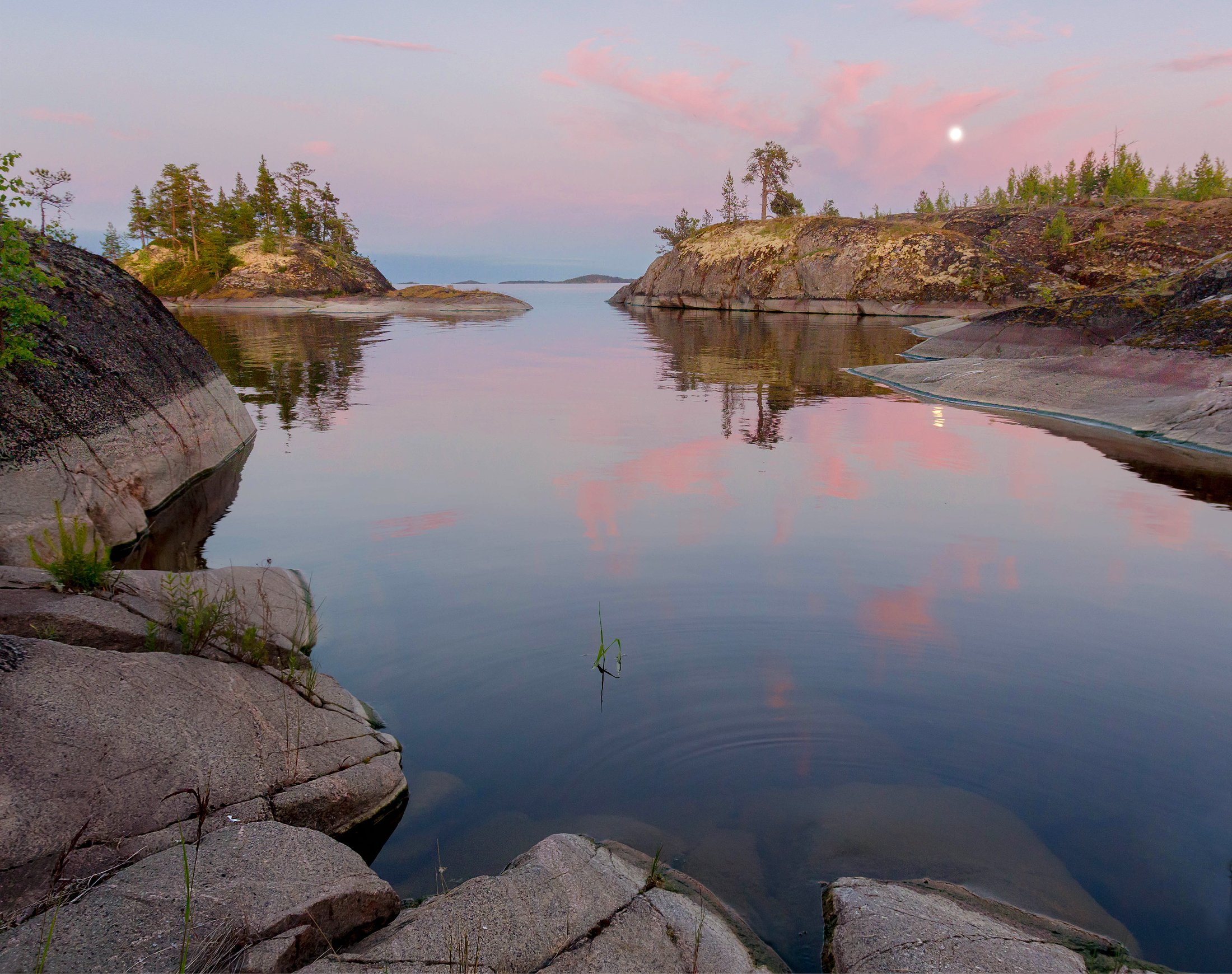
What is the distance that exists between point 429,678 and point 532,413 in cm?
1798

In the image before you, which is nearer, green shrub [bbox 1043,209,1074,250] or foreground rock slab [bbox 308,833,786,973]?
foreground rock slab [bbox 308,833,786,973]

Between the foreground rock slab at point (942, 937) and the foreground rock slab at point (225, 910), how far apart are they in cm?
286

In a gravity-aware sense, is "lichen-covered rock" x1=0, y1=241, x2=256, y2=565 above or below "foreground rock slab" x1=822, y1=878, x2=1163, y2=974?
above

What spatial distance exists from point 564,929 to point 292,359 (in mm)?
40059

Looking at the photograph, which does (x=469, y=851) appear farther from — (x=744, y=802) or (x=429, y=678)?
(x=429, y=678)

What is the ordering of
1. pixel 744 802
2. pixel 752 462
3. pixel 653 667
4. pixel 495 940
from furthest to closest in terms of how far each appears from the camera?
pixel 752 462
pixel 653 667
pixel 744 802
pixel 495 940

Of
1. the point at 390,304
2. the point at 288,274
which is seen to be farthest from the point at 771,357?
the point at 288,274

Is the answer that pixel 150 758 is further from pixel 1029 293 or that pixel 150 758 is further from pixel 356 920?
pixel 1029 293

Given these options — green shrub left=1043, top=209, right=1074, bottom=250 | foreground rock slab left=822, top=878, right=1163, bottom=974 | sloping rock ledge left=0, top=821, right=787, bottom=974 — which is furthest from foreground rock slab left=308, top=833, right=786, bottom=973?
green shrub left=1043, top=209, right=1074, bottom=250

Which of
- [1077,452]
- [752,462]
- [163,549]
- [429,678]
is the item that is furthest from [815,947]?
[1077,452]

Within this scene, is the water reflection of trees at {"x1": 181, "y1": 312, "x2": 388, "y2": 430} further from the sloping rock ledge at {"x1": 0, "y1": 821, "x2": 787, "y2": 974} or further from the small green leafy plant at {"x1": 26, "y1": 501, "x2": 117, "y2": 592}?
the sloping rock ledge at {"x1": 0, "y1": 821, "x2": 787, "y2": 974}

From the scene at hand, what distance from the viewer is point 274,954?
3945 millimetres

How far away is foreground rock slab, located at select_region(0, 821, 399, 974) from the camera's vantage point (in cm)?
378

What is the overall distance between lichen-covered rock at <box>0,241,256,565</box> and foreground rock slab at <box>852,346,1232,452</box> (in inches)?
951
